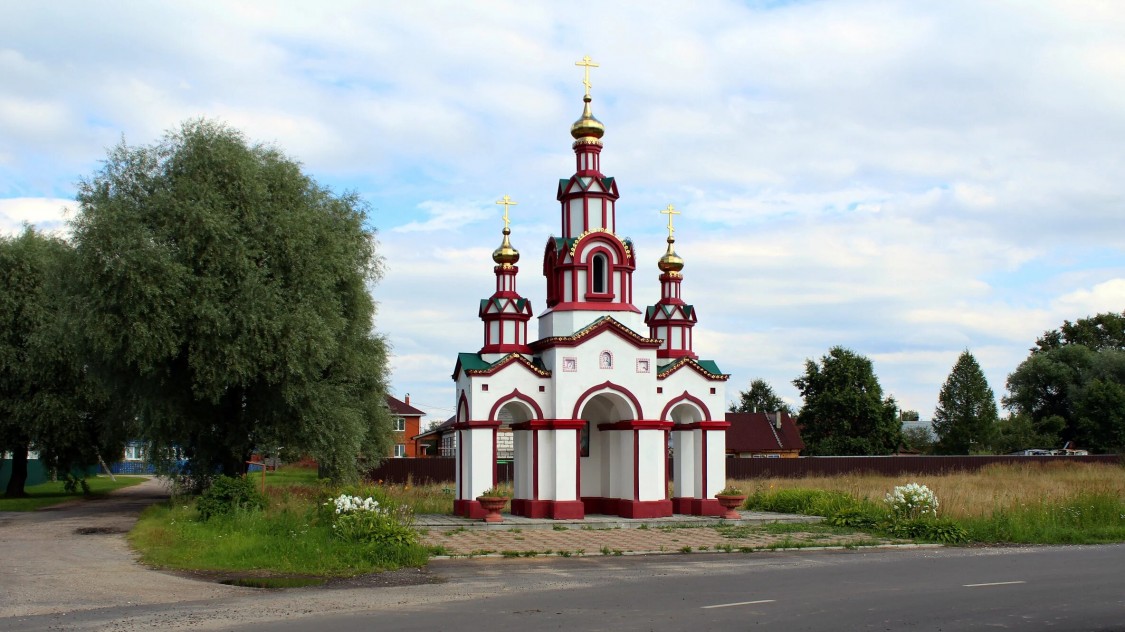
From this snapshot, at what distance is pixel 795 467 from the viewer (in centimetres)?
4731

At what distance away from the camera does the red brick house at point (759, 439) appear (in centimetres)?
6719

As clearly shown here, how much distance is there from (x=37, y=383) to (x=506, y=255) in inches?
728

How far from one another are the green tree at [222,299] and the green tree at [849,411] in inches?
1425

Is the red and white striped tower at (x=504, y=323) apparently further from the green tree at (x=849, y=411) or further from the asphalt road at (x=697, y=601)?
the green tree at (x=849, y=411)

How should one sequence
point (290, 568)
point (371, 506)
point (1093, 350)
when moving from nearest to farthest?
point (290, 568) < point (371, 506) < point (1093, 350)

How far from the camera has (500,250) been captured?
30078 millimetres

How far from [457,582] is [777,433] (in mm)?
58310

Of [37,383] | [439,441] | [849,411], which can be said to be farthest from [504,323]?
[439,441]

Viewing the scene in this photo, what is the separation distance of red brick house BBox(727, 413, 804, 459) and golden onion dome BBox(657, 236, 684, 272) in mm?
35589

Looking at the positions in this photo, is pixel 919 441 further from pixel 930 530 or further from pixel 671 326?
pixel 930 530

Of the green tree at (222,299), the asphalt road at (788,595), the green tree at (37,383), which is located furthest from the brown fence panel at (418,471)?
the asphalt road at (788,595)

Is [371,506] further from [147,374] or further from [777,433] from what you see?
[777,433]

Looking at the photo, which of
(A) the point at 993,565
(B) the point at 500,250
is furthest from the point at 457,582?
(B) the point at 500,250

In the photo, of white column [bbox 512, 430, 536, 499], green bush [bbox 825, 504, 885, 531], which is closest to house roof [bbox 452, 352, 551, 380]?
white column [bbox 512, 430, 536, 499]
